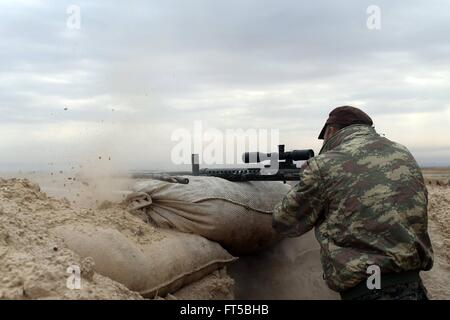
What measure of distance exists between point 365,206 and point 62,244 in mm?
1613

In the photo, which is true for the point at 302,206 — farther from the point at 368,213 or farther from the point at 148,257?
the point at 148,257

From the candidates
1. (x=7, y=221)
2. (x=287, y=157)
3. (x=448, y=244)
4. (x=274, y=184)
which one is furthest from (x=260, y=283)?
(x=7, y=221)

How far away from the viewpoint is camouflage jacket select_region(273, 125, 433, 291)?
2.67 meters

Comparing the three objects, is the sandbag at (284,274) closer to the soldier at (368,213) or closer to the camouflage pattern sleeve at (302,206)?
the camouflage pattern sleeve at (302,206)

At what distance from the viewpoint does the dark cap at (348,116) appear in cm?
304

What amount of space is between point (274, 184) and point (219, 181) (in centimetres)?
73

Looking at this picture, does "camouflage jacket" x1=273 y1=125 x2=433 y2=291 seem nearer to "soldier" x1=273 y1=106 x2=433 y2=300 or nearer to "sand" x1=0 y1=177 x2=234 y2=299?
"soldier" x1=273 y1=106 x2=433 y2=300

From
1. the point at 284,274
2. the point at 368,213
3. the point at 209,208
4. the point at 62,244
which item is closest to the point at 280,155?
the point at 209,208

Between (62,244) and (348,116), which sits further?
(348,116)

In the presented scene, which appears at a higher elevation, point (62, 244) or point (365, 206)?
point (365, 206)

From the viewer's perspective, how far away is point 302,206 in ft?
9.83

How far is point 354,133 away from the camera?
2.96 meters

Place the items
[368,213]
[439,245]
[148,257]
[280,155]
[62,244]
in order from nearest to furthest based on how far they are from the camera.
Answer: [368,213] → [62,244] → [148,257] → [280,155] → [439,245]
